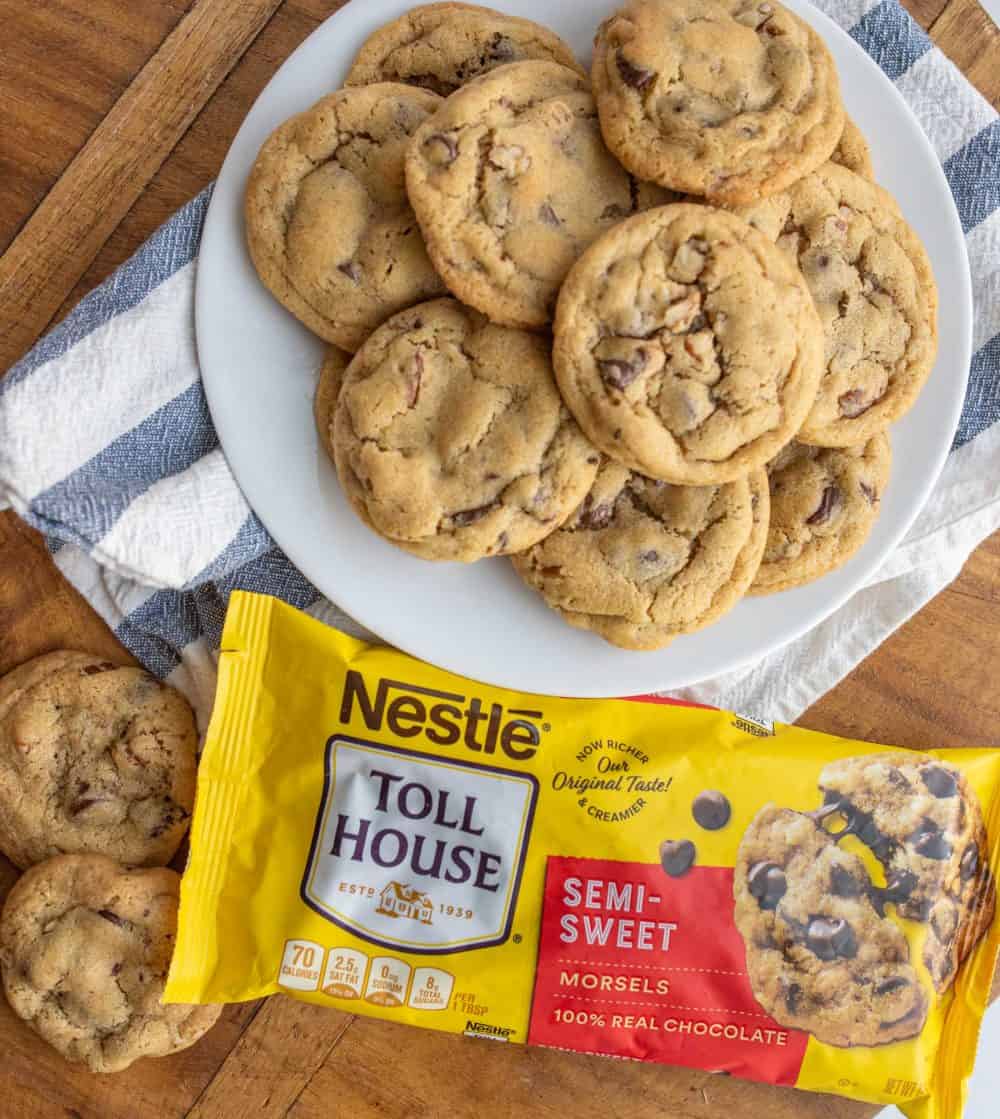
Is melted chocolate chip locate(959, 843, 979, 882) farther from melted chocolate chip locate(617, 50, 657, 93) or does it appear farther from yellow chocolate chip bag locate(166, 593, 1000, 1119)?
melted chocolate chip locate(617, 50, 657, 93)

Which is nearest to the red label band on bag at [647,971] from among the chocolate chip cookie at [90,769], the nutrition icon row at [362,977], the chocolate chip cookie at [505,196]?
the nutrition icon row at [362,977]

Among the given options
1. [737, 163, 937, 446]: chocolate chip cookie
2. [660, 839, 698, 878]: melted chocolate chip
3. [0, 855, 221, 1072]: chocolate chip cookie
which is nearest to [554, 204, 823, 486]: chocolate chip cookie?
[737, 163, 937, 446]: chocolate chip cookie

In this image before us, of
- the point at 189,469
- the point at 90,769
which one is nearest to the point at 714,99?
the point at 189,469

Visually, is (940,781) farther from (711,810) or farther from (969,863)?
(711,810)

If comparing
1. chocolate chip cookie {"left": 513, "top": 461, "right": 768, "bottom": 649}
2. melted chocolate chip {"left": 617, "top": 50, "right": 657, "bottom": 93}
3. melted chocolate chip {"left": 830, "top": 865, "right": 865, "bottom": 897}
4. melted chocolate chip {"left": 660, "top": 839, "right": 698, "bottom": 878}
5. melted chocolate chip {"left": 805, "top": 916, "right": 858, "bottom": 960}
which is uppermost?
melted chocolate chip {"left": 617, "top": 50, "right": 657, "bottom": 93}

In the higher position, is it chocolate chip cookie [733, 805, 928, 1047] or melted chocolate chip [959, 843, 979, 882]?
melted chocolate chip [959, 843, 979, 882]
